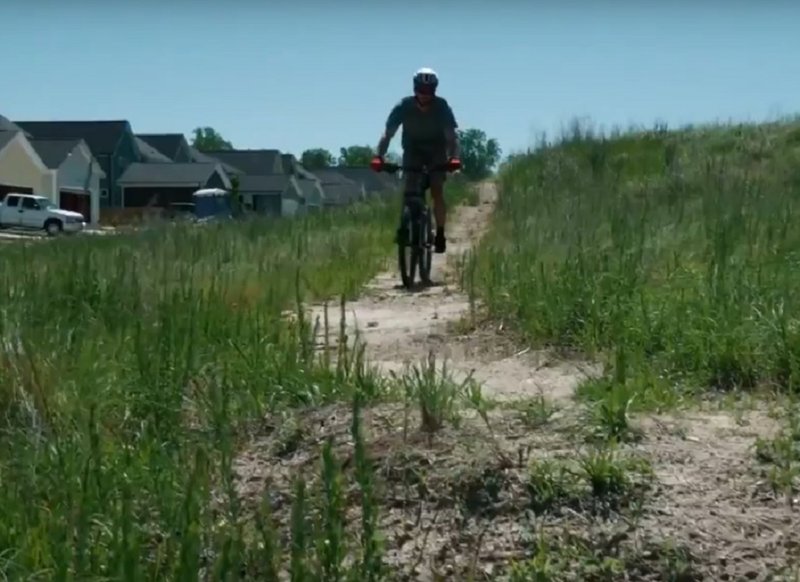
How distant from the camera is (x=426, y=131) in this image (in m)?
8.78

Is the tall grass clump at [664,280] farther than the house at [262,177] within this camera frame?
Answer: No

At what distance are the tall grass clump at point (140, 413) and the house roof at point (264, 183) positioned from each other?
221 feet

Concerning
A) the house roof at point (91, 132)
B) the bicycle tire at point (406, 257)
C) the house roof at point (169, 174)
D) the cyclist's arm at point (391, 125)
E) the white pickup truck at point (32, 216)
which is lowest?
the white pickup truck at point (32, 216)

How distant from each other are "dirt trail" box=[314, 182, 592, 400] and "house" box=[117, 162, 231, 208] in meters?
63.4

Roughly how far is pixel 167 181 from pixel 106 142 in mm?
5913

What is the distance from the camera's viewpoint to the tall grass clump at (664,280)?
4.40 metres

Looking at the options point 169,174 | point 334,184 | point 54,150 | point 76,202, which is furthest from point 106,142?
point 334,184

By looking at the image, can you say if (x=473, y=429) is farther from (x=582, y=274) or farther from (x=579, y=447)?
(x=582, y=274)

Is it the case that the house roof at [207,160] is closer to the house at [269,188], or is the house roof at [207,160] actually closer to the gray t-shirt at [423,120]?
the house at [269,188]

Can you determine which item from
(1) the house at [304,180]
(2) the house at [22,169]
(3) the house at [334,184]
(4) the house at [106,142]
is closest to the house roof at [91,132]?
(4) the house at [106,142]

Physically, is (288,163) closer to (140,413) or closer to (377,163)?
(377,163)

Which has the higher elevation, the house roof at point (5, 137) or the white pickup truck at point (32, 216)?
the house roof at point (5, 137)

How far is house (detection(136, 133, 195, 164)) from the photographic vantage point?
8412 cm

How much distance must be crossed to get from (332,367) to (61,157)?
62605 mm
